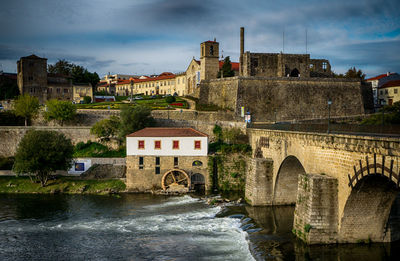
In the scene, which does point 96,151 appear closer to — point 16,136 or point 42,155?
point 42,155

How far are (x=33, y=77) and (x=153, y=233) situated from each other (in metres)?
59.4

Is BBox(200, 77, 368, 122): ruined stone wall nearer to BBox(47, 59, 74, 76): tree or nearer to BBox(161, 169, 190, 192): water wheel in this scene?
BBox(161, 169, 190, 192): water wheel

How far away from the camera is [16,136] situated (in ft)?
163

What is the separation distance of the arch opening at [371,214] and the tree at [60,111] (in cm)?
4218

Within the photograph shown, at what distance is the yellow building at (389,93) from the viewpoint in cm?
6556

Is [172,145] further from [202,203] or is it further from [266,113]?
[266,113]

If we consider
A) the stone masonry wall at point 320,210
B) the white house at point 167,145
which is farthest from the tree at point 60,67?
the stone masonry wall at point 320,210

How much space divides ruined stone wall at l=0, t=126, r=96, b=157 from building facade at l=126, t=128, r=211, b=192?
12899 mm

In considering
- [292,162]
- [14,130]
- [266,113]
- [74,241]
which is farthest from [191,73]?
[74,241]

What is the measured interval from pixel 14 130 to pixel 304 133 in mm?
40970

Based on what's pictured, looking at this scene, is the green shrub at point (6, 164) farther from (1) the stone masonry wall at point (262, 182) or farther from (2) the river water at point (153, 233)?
(1) the stone masonry wall at point (262, 182)

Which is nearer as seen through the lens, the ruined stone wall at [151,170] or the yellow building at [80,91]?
the ruined stone wall at [151,170]

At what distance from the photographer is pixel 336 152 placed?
794 inches

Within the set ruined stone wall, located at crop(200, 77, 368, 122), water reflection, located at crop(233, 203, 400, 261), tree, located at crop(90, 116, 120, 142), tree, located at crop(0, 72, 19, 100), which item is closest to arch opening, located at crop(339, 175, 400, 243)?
water reflection, located at crop(233, 203, 400, 261)
